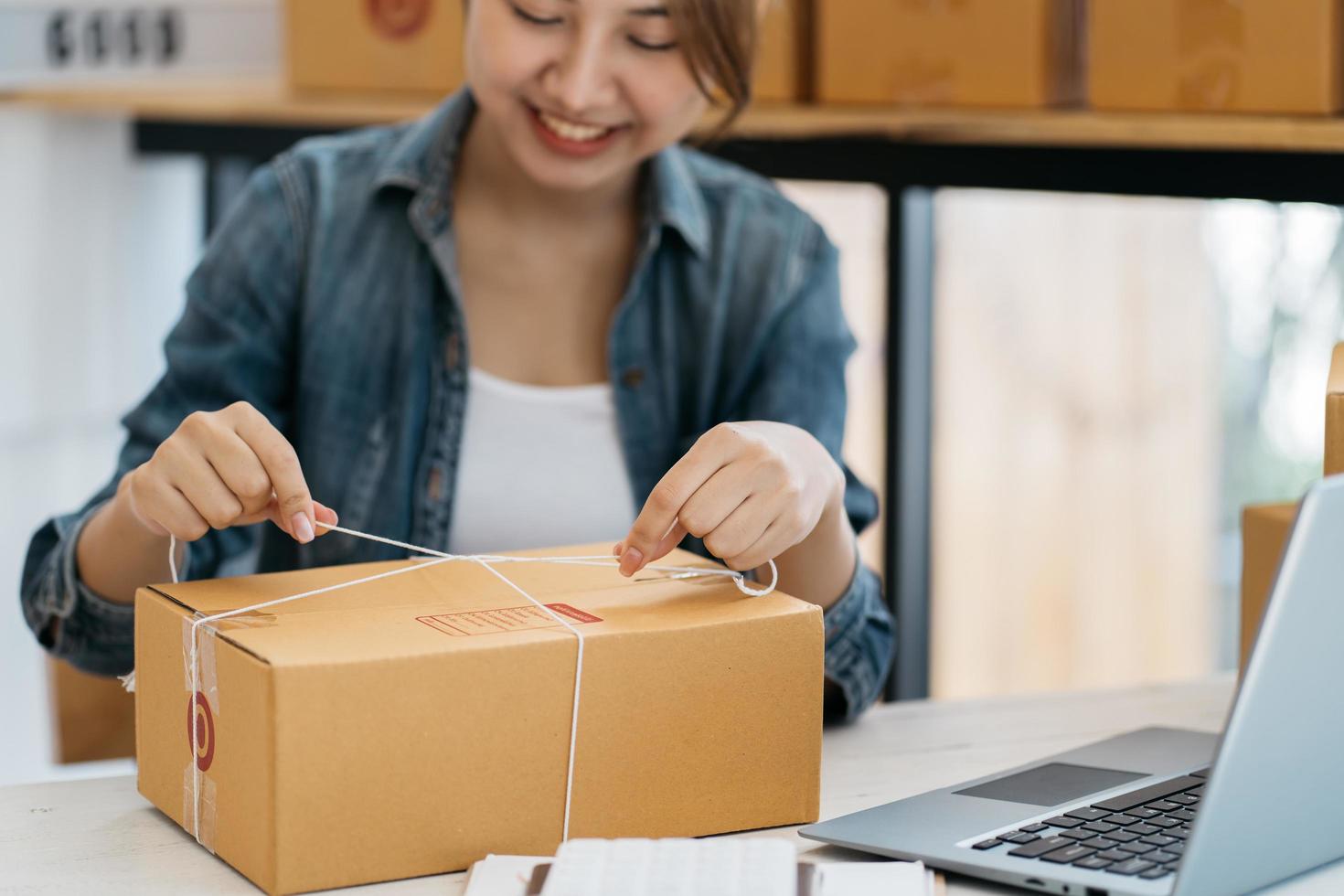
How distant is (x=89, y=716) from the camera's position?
4.52 ft

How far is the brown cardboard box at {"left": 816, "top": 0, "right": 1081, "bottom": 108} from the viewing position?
4.55 feet

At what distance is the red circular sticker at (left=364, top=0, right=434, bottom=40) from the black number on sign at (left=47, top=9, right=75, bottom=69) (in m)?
0.52

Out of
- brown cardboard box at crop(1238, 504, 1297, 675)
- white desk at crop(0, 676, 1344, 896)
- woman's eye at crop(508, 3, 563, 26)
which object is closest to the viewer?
white desk at crop(0, 676, 1344, 896)

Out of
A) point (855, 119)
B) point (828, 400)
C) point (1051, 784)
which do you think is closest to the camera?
point (1051, 784)

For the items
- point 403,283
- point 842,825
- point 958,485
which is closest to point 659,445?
point 403,283

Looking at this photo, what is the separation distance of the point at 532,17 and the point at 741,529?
1.39 feet

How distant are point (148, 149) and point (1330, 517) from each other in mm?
1724

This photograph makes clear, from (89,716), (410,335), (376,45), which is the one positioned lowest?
(89,716)

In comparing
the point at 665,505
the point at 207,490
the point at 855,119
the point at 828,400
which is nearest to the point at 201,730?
the point at 207,490

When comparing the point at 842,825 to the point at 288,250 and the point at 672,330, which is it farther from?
the point at 288,250

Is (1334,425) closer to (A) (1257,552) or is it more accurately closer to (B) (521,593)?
(A) (1257,552)

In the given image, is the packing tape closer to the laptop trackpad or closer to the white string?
the white string

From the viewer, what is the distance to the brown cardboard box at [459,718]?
0.77m

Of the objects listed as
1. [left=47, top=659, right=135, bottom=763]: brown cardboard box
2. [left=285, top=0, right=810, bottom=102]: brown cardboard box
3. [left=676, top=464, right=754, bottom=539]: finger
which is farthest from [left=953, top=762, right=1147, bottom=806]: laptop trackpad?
[left=285, top=0, right=810, bottom=102]: brown cardboard box
